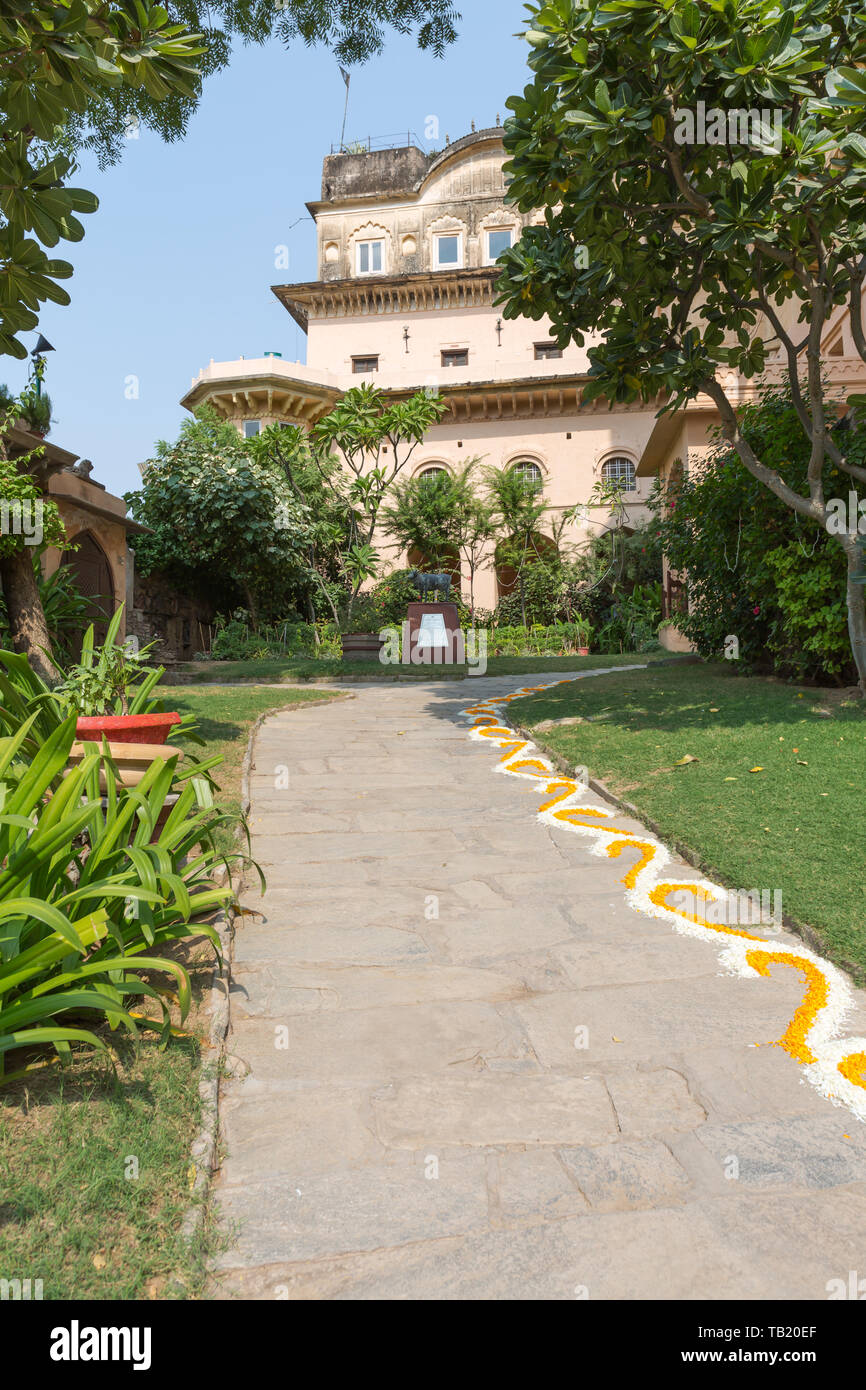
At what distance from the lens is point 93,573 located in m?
12.3

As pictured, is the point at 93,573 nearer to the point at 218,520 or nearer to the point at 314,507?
the point at 218,520

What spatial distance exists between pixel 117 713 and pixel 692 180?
6.56 metres

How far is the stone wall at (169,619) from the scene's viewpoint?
695 inches

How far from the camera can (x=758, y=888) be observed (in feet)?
12.4

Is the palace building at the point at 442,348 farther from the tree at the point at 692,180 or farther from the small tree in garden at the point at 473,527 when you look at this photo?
the tree at the point at 692,180

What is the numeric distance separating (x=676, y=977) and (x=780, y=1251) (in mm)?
1320

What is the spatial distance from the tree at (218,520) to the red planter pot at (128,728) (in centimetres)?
1464

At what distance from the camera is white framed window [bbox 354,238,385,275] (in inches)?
1164

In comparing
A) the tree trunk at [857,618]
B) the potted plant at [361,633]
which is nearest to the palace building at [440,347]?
the potted plant at [361,633]

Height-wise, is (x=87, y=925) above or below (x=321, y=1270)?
above

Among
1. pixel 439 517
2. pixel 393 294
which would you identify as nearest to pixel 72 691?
pixel 439 517
